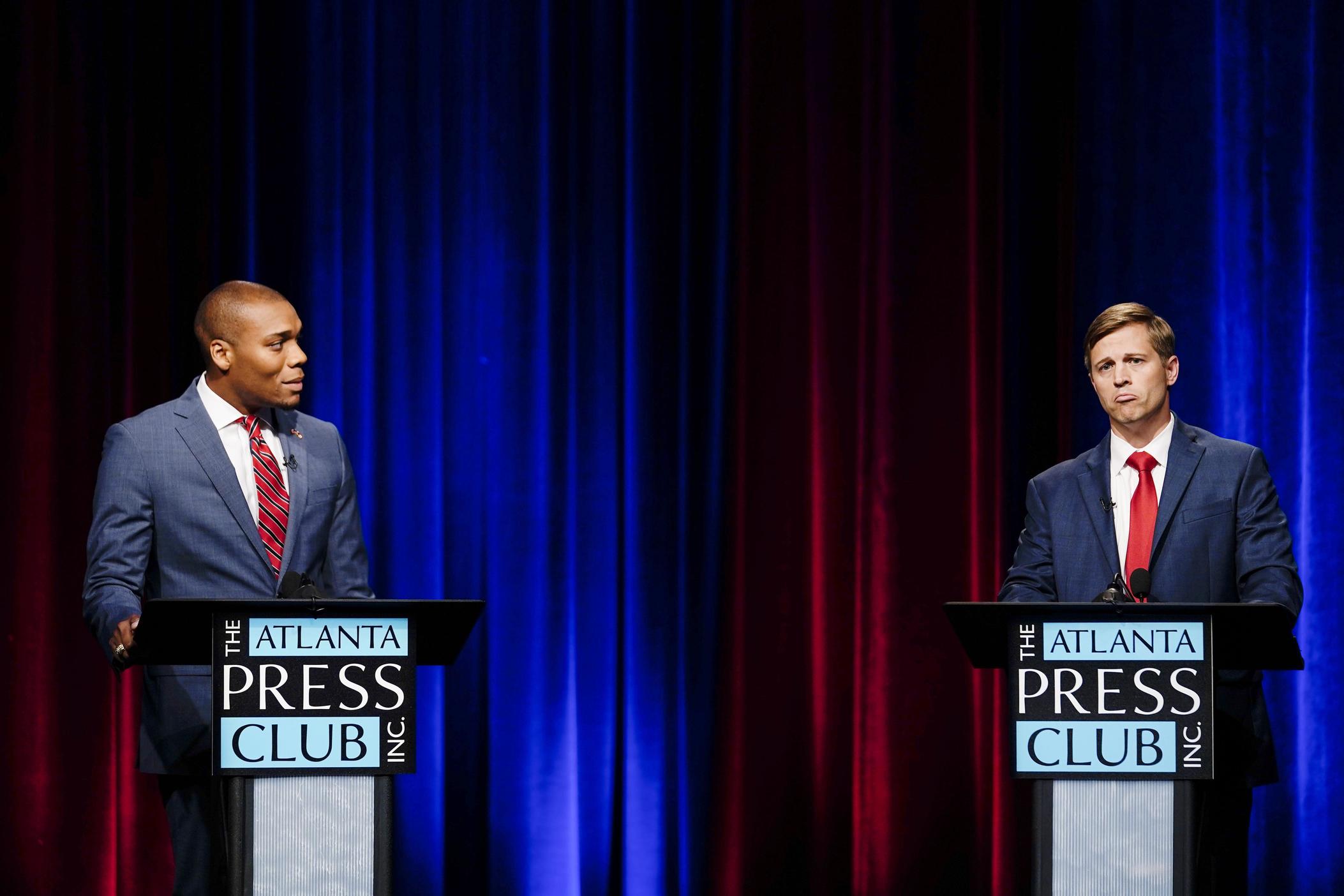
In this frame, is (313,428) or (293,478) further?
(313,428)

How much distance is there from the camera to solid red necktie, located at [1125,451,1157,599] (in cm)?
295

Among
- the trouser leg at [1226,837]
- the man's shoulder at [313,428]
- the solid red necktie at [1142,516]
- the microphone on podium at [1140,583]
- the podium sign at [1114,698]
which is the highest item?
the man's shoulder at [313,428]

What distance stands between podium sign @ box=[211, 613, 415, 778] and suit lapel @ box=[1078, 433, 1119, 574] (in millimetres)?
1494

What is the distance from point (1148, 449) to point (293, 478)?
183 centimetres

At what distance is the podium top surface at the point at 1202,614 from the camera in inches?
92.1

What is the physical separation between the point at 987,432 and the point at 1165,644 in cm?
200

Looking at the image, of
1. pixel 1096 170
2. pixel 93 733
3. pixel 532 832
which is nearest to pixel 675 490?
pixel 532 832

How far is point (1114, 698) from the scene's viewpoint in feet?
7.89

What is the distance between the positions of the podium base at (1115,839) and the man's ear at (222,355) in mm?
1807

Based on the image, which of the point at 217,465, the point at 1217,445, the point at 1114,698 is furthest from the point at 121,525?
the point at 1217,445

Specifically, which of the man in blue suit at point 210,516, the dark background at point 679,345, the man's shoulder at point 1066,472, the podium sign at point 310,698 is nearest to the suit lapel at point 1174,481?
the man's shoulder at point 1066,472

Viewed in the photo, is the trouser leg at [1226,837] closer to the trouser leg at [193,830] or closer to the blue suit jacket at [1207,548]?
the blue suit jacket at [1207,548]

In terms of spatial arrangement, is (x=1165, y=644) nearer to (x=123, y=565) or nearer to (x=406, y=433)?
(x=123, y=565)

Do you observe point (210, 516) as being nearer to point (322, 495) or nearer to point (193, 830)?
point (322, 495)
